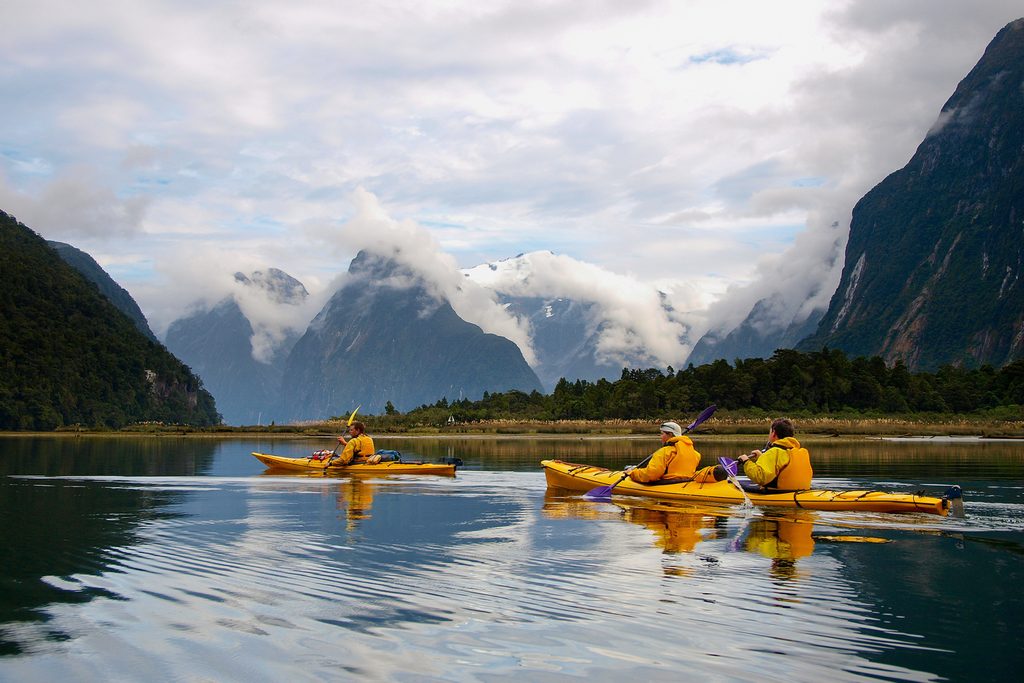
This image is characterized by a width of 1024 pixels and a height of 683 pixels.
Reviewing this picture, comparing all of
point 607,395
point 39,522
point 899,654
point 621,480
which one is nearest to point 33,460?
point 39,522

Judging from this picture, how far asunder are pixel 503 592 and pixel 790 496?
10334mm

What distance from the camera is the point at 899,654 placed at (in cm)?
916

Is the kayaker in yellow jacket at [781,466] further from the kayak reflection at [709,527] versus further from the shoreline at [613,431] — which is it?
the shoreline at [613,431]

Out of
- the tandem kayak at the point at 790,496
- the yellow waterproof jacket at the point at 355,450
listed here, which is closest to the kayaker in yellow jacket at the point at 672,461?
the tandem kayak at the point at 790,496

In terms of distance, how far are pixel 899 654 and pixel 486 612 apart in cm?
436

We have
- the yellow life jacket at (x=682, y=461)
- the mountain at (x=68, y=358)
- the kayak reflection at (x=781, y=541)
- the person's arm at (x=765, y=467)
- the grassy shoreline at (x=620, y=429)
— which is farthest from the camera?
the mountain at (x=68, y=358)

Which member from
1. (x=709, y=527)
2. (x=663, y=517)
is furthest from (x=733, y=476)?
(x=709, y=527)

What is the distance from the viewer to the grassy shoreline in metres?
72.6

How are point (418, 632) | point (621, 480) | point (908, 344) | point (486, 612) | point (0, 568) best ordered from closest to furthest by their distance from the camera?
point (418, 632)
point (486, 612)
point (0, 568)
point (621, 480)
point (908, 344)

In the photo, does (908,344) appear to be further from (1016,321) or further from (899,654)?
(899,654)

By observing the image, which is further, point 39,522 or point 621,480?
point 621,480

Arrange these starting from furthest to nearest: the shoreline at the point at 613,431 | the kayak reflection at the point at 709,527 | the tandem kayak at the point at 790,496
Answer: the shoreline at the point at 613,431 → the tandem kayak at the point at 790,496 → the kayak reflection at the point at 709,527

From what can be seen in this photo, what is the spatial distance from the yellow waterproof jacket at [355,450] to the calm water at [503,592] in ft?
32.1

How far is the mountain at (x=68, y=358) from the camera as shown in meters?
111
